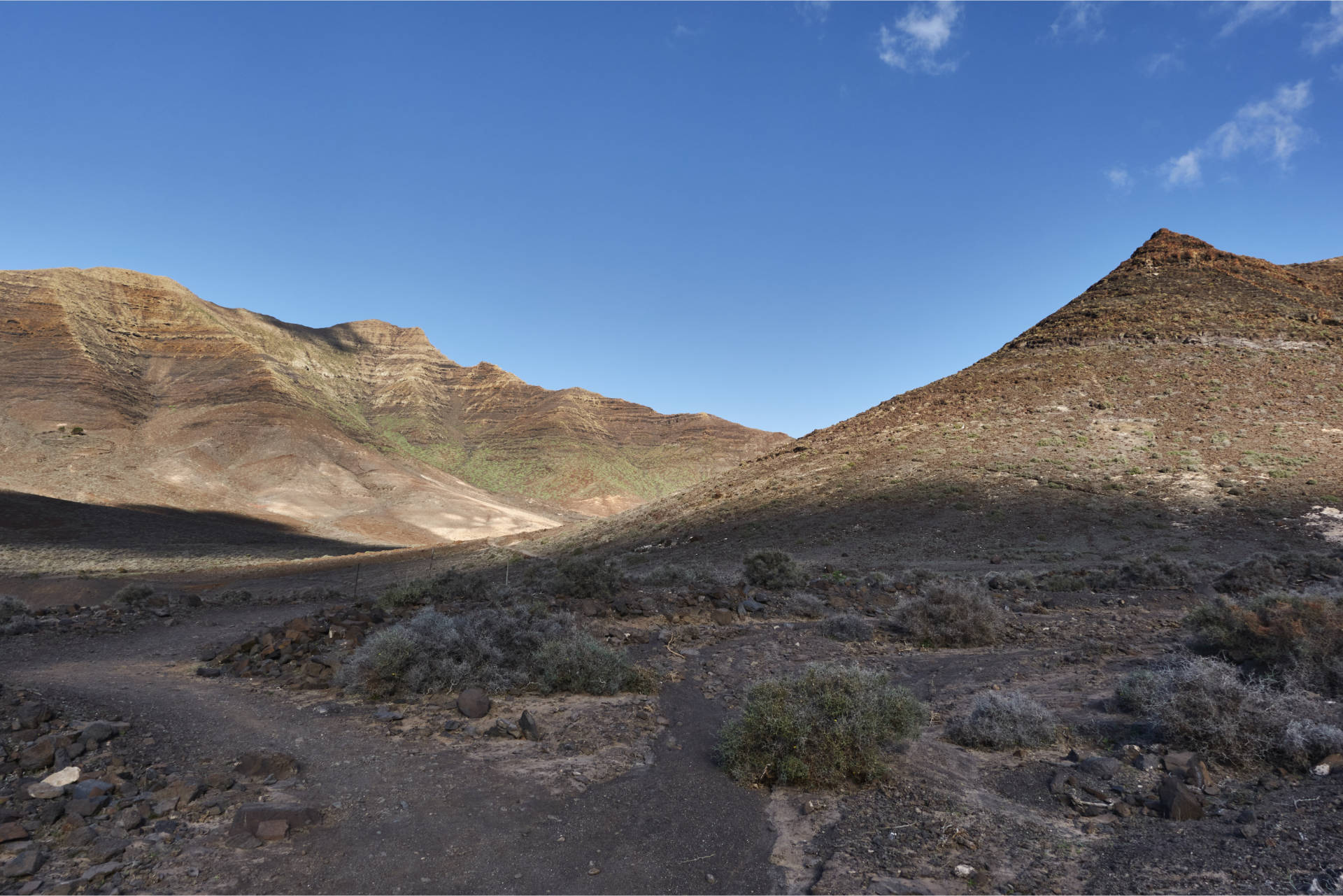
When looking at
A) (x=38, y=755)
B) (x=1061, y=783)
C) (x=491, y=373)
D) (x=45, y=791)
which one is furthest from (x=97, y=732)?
(x=491, y=373)

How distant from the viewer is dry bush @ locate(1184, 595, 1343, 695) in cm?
701

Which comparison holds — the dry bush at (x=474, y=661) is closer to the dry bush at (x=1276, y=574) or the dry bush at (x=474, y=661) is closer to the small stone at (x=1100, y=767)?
the small stone at (x=1100, y=767)

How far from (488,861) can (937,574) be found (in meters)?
16.9

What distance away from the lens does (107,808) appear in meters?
4.91

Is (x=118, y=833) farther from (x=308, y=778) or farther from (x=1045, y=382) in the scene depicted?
(x=1045, y=382)

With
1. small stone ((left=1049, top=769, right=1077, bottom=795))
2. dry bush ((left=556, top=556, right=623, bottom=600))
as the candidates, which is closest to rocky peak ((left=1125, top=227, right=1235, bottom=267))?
dry bush ((left=556, top=556, right=623, bottom=600))

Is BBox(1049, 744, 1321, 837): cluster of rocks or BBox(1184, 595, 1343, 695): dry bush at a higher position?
BBox(1184, 595, 1343, 695): dry bush

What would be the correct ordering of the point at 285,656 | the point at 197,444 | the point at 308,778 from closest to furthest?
the point at 308,778 < the point at 285,656 < the point at 197,444

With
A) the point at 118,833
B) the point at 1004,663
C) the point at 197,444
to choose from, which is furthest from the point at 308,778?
the point at 197,444

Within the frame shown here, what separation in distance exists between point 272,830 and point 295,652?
234 inches

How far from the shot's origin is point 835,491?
33.8m

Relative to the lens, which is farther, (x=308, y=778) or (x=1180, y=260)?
(x=1180, y=260)

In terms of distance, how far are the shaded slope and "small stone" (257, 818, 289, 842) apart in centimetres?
2575

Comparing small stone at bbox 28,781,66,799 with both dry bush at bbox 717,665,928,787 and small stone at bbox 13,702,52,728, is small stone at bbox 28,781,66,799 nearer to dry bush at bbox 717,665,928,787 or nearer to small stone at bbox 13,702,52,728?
small stone at bbox 13,702,52,728
